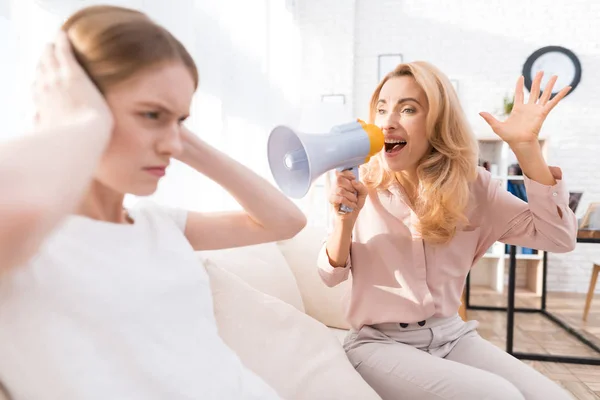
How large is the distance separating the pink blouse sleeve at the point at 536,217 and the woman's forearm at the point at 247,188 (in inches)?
28.9

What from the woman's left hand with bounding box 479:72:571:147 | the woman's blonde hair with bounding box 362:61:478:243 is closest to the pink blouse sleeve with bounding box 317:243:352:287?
the woman's blonde hair with bounding box 362:61:478:243

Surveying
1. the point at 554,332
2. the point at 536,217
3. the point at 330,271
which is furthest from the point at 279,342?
the point at 554,332

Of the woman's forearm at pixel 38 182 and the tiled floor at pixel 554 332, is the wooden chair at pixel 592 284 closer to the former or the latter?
the tiled floor at pixel 554 332

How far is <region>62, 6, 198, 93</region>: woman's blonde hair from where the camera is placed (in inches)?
24.0

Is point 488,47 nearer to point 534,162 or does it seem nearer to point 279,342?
point 534,162

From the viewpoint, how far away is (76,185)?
0.44m

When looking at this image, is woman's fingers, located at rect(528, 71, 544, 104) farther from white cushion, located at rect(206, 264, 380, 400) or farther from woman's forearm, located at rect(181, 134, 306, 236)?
white cushion, located at rect(206, 264, 380, 400)

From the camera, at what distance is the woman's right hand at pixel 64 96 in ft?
1.65

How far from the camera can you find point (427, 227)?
4.42 ft

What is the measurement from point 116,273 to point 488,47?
180 inches

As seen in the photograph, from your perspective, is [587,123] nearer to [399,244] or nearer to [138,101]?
[399,244]

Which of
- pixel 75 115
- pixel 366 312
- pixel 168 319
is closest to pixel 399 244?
pixel 366 312

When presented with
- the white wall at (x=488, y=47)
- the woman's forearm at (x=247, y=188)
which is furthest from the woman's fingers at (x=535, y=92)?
the white wall at (x=488, y=47)

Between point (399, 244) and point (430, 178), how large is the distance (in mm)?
221
